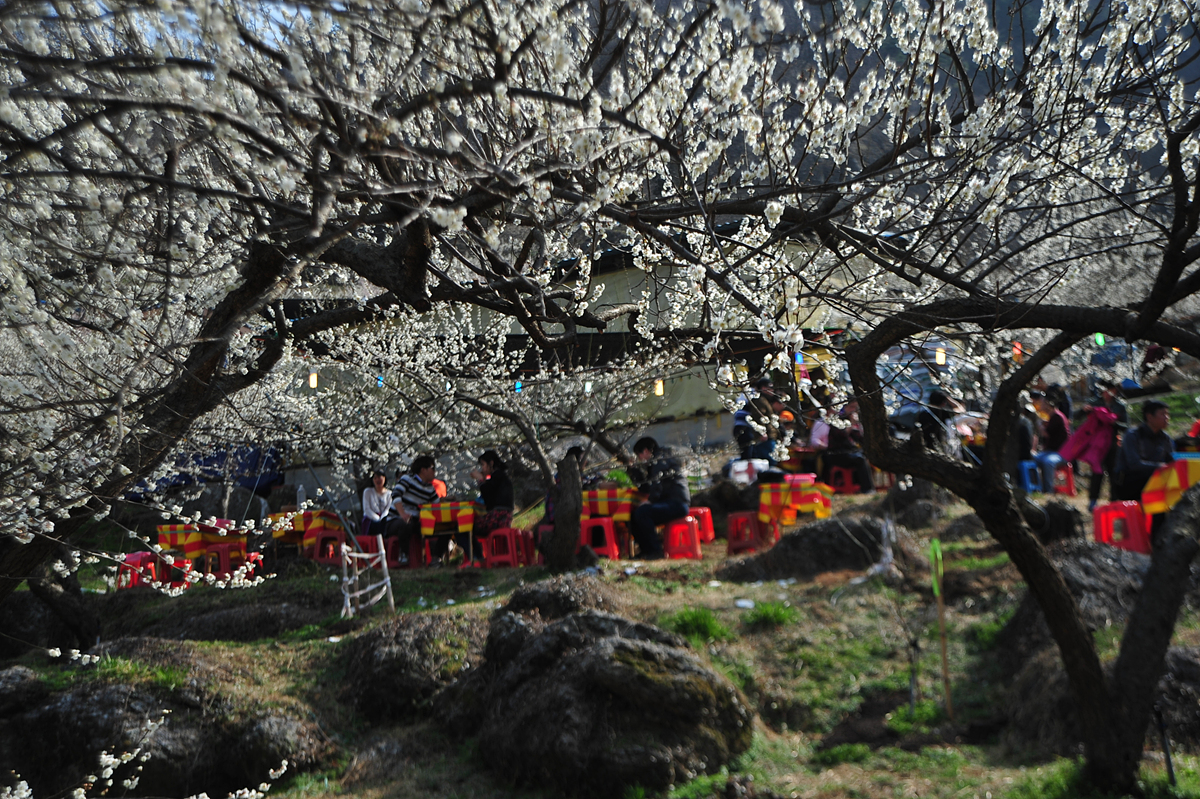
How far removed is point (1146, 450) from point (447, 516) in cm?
762

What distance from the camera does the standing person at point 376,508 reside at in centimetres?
1155

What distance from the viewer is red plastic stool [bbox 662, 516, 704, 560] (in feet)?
34.9

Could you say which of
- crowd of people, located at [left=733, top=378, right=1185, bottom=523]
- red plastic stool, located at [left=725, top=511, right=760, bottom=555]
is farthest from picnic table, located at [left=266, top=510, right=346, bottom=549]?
crowd of people, located at [left=733, top=378, right=1185, bottom=523]

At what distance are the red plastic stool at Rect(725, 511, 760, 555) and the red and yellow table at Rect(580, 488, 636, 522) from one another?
4.16ft

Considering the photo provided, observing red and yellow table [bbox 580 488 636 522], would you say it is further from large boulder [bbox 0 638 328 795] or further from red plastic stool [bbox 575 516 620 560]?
large boulder [bbox 0 638 328 795]

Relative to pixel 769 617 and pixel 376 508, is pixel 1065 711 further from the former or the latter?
pixel 376 508

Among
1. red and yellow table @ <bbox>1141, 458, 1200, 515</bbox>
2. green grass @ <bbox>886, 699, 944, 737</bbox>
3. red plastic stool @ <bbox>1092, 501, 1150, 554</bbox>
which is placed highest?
red and yellow table @ <bbox>1141, 458, 1200, 515</bbox>

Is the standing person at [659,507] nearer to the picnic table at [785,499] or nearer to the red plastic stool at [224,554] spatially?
the picnic table at [785,499]

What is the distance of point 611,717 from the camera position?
570cm

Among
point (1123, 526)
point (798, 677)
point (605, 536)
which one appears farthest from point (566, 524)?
point (1123, 526)

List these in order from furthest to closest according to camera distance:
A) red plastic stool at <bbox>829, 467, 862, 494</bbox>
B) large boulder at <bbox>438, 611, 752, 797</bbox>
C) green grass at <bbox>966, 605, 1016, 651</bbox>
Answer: red plastic stool at <bbox>829, 467, 862, 494</bbox>
green grass at <bbox>966, 605, 1016, 651</bbox>
large boulder at <bbox>438, 611, 752, 797</bbox>

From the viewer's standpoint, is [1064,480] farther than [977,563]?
Yes

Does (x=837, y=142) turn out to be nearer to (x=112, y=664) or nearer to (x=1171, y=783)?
(x=1171, y=783)

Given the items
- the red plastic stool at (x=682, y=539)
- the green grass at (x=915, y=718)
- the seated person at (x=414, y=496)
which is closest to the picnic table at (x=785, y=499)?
the red plastic stool at (x=682, y=539)
